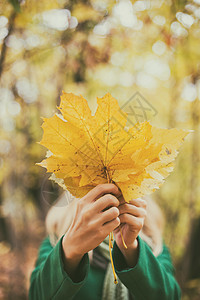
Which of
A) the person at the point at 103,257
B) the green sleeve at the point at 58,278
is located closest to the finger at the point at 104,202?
the person at the point at 103,257

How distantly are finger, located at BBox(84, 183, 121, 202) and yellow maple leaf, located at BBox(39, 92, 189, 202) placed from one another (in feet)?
0.06

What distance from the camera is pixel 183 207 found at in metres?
3.62

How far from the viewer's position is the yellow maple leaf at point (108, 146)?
536 millimetres

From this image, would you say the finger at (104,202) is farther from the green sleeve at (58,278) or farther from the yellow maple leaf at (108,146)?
the green sleeve at (58,278)

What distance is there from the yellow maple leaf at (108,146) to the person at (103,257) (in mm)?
61

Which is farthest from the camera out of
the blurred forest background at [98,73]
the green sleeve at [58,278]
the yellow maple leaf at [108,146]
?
the blurred forest background at [98,73]

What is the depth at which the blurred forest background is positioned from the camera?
44.5 inches

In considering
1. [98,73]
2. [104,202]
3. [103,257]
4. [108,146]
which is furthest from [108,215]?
[98,73]

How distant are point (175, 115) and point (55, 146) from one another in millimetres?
2509

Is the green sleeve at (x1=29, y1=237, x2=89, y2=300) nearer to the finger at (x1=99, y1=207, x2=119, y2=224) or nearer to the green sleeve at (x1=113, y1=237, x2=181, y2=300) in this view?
the green sleeve at (x1=113, y1=237, x2=181, y2=300)

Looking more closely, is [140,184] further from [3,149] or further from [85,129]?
[3,149]

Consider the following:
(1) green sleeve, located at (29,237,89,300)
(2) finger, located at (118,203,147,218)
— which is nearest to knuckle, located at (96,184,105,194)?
(2) finger, located at (118,203,147,218)

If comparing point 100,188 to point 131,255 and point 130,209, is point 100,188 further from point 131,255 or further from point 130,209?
point 131,255

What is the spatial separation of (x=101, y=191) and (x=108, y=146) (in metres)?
0.12
